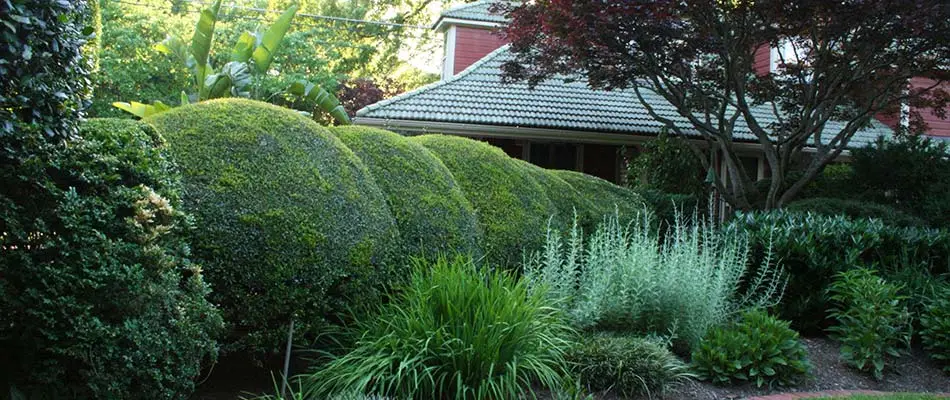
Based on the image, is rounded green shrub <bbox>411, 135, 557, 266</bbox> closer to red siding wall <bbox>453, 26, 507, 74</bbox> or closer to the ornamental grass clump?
the ornamental grass clump

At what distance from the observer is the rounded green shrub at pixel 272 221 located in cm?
468

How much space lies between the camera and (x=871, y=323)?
586 cm

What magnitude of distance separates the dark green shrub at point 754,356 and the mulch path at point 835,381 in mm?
84

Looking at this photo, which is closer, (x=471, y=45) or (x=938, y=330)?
(x=938, y=330)

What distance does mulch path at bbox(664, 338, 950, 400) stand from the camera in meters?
5.19

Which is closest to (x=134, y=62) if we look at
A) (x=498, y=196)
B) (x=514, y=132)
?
(x=514, y=132)

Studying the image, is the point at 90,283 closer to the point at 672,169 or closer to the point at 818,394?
the point at 818,394

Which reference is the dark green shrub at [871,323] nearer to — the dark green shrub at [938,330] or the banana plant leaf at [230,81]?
the dark green shrub at [938,330]

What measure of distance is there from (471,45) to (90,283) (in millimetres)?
17836

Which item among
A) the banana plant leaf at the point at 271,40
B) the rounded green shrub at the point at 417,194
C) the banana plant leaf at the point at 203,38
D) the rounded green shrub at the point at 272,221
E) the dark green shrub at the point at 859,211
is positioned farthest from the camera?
the banana plant leaf at the point at 271,40

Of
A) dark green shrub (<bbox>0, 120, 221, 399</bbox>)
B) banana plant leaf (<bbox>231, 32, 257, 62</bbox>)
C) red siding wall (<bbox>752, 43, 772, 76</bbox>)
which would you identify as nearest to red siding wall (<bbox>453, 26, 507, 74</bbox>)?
red siding wall (<bbox>752, 43, 772, 76</bbox>)

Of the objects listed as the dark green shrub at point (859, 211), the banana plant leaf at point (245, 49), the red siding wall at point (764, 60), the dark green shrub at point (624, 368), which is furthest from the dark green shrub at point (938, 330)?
the red siding wall at point (764, 60)

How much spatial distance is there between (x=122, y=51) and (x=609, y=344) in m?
21.7

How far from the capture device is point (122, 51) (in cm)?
2250
